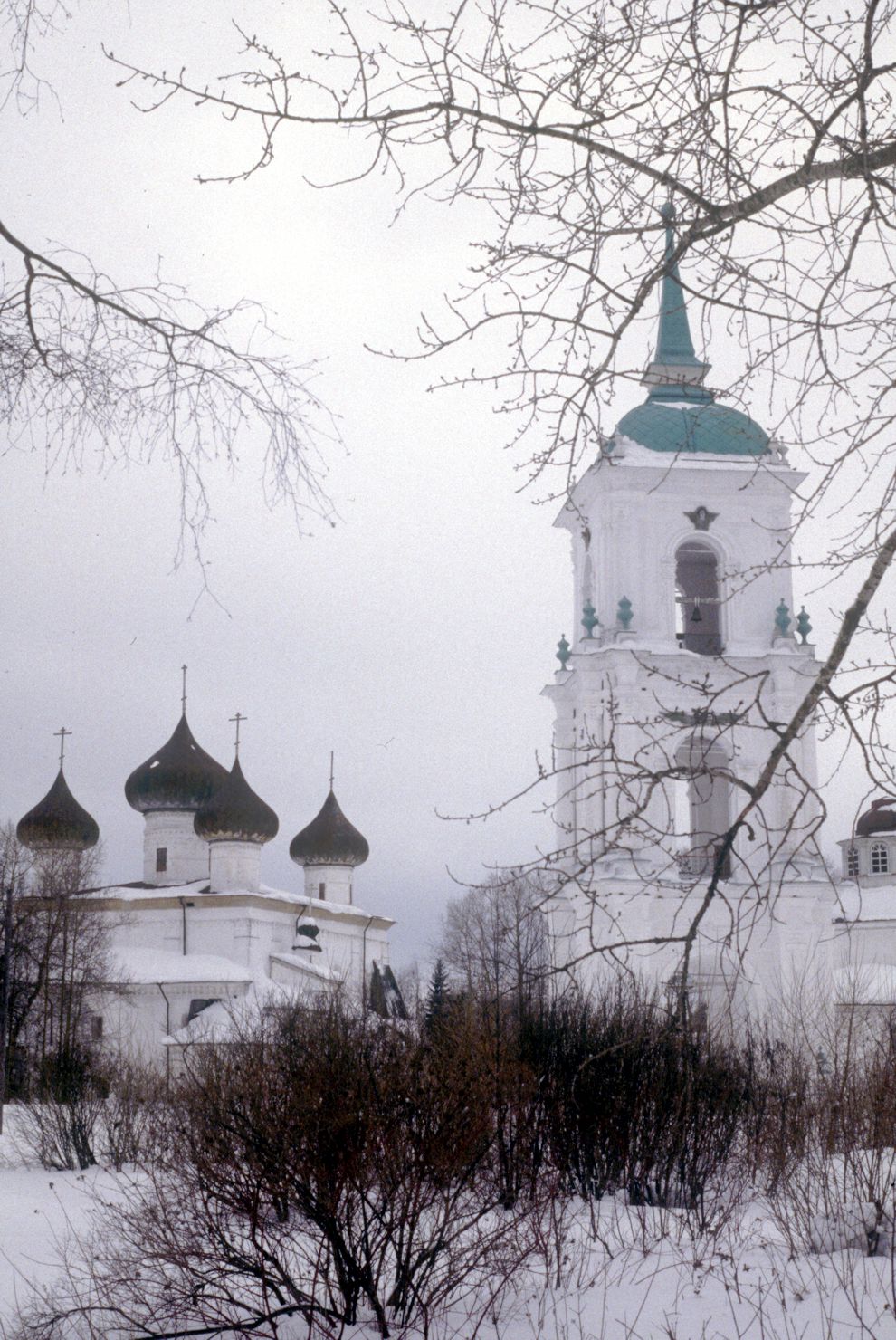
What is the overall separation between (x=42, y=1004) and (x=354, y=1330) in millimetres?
21111

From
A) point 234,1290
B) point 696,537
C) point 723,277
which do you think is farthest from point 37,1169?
point 723,277

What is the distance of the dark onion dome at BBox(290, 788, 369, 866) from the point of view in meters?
36.2

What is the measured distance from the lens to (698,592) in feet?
76.6

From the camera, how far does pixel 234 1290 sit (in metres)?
7.33

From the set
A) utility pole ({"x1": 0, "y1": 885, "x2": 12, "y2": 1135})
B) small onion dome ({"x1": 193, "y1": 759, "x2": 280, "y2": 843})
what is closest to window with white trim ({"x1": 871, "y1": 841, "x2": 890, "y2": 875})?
small onion dome ({"x1": 193, "y1": 759, "x2": 280, "y2": 843})

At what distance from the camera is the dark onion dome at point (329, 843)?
119 feet

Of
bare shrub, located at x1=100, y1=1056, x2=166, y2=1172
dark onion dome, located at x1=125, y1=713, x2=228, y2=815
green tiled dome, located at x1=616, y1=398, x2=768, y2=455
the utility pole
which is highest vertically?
green tiled dome, located at x1=616, y1=398, x2=768, y2=455

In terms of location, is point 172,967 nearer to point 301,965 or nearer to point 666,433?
point 301,965

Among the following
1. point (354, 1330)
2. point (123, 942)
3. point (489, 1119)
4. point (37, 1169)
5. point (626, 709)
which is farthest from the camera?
point (123, 942)

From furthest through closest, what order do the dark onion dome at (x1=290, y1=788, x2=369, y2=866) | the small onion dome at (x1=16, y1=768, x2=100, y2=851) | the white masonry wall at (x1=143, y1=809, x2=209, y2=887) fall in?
the dark onion dome at (x1=290, y1=788, x2=369, y2=866) → the white masonry wall at (x1=143, y1=809, x2=209, y2=887) → the small onion dome at (x1=16, y1=768, x2=100, y2=851)

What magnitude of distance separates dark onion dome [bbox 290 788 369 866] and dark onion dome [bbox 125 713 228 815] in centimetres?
286

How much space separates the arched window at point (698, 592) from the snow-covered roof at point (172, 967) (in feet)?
41.3

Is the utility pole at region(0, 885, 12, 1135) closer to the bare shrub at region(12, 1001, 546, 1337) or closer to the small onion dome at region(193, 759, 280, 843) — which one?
the small onion dome at region(193, 759, 280, 843)

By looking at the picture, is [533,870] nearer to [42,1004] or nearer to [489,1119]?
[489,1119]
